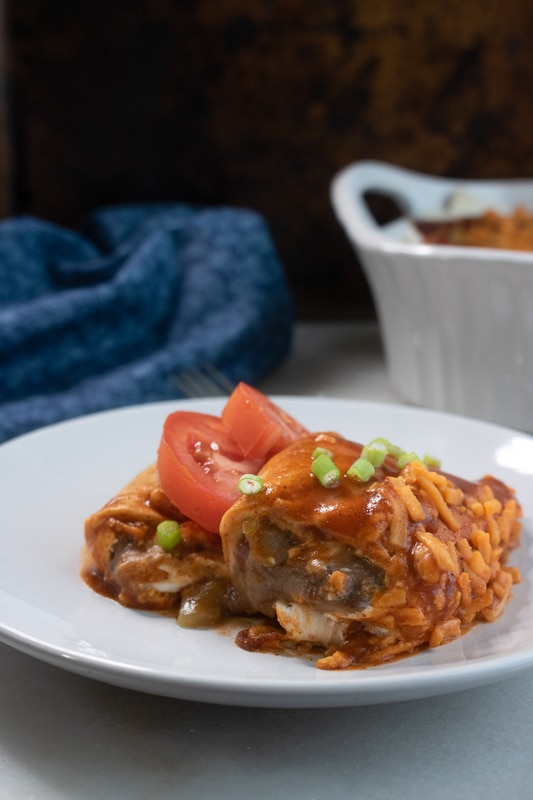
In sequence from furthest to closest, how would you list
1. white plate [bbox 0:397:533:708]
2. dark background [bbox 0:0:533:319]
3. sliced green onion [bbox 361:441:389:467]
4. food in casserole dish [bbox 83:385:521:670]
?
dark background [bbox 0:0:533:319], sliced green onion [bbox 361:441:389:467], food in casserole dish [bbox 83:385:521:670], white plate [bbox 0:397:533:708]

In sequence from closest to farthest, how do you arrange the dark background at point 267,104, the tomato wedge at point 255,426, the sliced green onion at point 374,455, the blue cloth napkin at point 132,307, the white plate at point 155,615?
the white plate at point 155,615 → the sliced green onion at point 374,455 → the tomato wedge at point 255,426 → the blue cloth napkin at point 132,307 → the dark background at point 267,104

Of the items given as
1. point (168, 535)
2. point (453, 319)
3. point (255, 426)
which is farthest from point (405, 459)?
point (453, 319)

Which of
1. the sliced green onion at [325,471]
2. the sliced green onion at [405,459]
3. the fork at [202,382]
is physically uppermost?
the sliced green onion at [325,471]

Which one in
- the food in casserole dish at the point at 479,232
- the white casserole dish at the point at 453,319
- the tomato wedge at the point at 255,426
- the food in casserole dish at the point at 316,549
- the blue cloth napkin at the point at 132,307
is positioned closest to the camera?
the food in casserole dish at the point at 316,549

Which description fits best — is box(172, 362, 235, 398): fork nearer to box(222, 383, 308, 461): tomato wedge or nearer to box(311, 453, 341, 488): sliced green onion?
box(222, 383, 308, 461): tomato wedge

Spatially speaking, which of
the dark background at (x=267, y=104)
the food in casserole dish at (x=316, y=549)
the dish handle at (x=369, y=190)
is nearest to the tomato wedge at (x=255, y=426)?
the food in casserole dish at (x=316, y=549)

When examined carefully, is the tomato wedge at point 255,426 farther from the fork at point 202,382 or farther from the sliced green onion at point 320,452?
the fork at point 202,382

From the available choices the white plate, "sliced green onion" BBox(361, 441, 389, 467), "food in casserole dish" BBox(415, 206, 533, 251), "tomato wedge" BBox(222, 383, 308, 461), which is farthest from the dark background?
"sliced green onion" BBox(361, 441, 389, 467)
